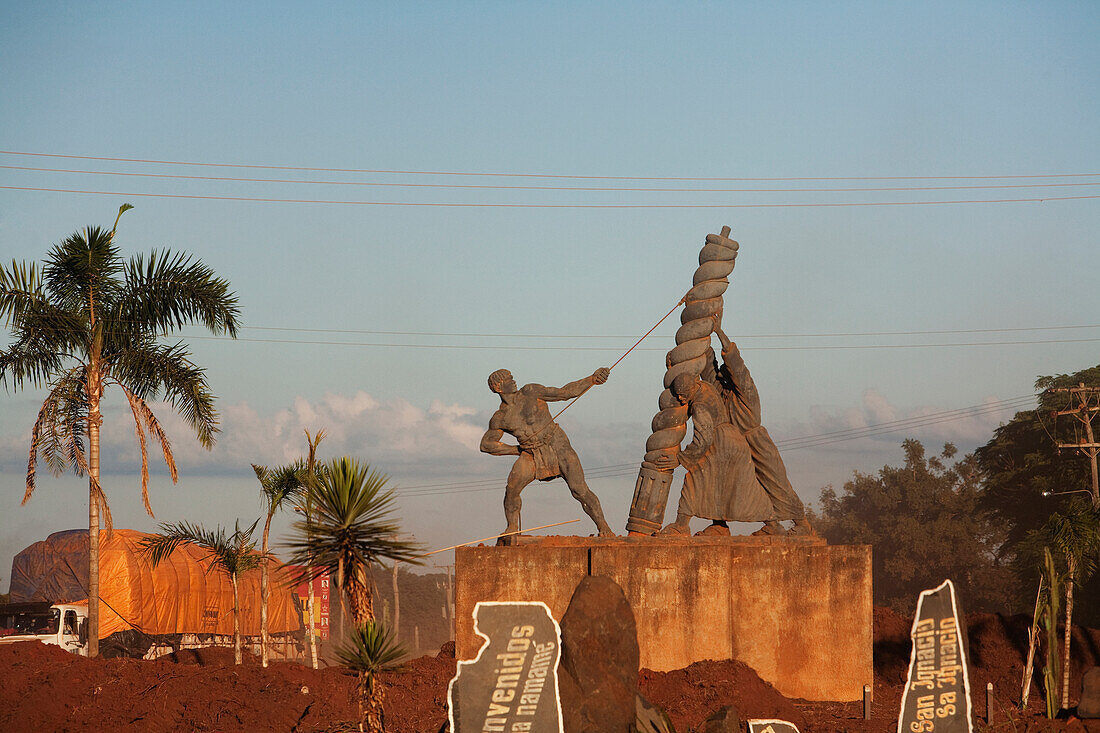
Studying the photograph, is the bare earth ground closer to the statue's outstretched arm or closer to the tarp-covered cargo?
the statue's outstretched arm

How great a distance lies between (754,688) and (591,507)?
3.04 m

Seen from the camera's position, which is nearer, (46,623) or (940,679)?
(940,679)

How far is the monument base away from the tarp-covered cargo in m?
12.2

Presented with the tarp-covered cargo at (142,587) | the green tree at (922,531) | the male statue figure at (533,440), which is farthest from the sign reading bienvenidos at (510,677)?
the green tree at (922,531)

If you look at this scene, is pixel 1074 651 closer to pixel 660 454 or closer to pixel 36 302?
pixel 660 454

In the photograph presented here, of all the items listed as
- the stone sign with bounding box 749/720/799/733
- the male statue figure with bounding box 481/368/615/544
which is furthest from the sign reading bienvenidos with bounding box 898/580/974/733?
the male statue figure with bounding box 481/368/615/544

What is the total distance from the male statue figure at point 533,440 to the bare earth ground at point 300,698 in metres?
2.29

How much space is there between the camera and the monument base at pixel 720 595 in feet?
46.0

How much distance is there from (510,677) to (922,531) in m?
42.7

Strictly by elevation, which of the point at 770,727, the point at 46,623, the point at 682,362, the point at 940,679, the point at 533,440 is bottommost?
the point at 770,727

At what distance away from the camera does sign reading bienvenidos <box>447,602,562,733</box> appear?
8547 millimetres

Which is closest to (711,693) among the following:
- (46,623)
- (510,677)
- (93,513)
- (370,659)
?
(510,677)

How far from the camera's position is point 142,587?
28.6m

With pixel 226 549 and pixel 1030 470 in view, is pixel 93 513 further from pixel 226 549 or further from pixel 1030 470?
pixel 1030 470
